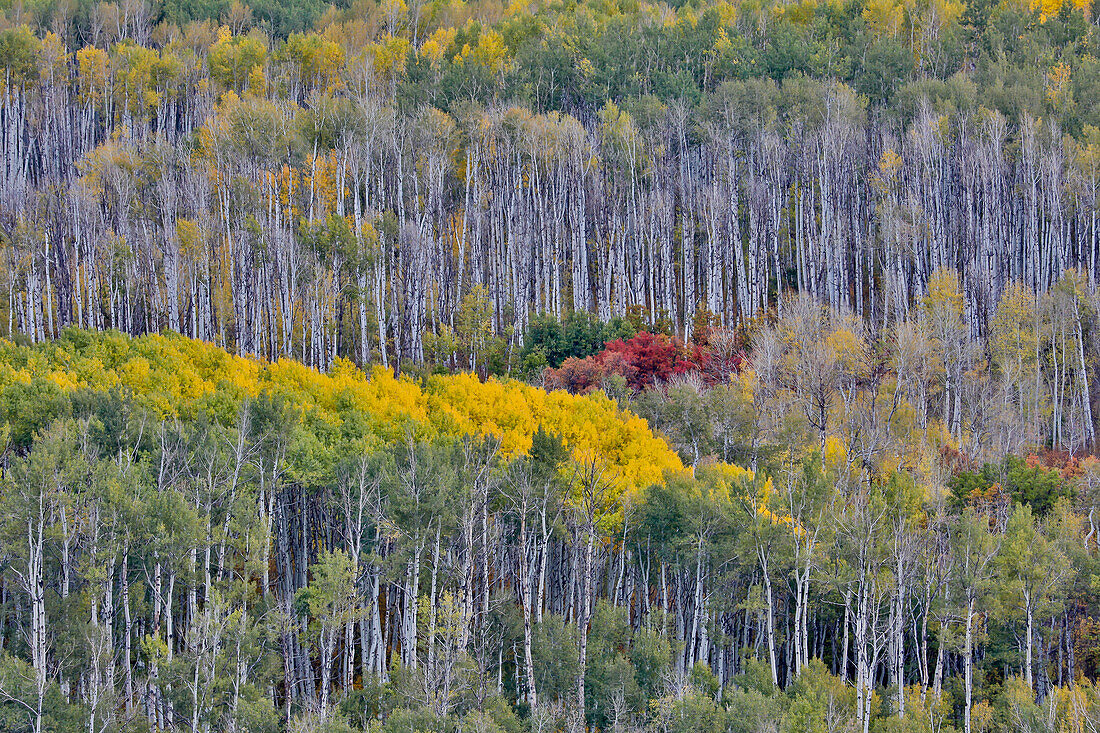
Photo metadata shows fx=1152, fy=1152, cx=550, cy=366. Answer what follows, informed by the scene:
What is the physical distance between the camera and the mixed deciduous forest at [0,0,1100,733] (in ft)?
125

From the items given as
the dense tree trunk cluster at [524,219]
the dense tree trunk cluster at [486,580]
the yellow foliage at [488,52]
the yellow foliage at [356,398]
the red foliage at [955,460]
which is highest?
the yellow foliage at [488,52]

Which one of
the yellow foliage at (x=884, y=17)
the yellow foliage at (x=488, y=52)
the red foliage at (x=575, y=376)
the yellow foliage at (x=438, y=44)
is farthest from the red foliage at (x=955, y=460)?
the yellow foliage at (x=438, y=44)

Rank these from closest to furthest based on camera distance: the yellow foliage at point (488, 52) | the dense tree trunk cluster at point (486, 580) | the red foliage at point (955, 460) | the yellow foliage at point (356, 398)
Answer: the dense tree trunk cluster at point (486, 580)
the yellow foliage at point (356, 398)
the red foliage at point (955, 460)
the yellow foliage at point (488, 52)

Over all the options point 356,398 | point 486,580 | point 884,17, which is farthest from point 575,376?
point 884,17

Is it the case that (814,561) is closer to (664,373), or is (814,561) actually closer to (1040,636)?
(1040,636)

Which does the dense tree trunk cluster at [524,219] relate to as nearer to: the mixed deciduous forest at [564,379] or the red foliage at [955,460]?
the mixed deciduous forest at [564,379]

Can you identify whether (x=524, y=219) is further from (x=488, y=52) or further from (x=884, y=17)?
(x=884, y=17)

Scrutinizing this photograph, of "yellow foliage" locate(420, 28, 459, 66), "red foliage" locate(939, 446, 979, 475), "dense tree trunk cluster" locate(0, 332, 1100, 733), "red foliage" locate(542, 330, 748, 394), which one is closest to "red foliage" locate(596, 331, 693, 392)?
"red foliage" locate(542, 330, 748, 394)

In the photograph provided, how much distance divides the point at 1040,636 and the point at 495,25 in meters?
76.1

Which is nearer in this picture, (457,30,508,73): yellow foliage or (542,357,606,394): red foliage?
(542,357,606,394): red foliage

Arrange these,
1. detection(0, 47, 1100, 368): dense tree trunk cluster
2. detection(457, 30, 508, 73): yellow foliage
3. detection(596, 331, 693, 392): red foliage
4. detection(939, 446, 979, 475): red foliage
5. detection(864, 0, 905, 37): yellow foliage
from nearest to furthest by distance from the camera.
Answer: detection(939, 446, 979, 475): red foliage, detection(596, 331, 693, 392): red foliage, detection(0, 47, 1100, 368): dense tree trunk cluster, detection(457, 30, 508, 73): yellow foliage, detection(864, 0, 905, 37): yellow foliage

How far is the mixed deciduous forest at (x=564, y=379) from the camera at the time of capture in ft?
125

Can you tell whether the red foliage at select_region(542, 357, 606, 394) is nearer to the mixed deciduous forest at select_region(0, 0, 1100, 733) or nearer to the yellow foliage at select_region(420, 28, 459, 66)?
the mixed deciduous forest at select_region(0, 0, 1100, 733)

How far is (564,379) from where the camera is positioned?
5516cm
